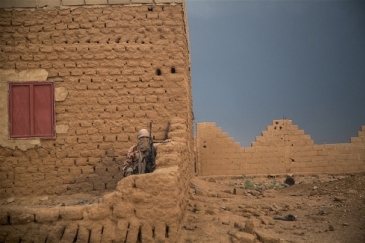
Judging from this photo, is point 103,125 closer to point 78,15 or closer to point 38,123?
point 38,123

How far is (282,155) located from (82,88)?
1158 centimetres

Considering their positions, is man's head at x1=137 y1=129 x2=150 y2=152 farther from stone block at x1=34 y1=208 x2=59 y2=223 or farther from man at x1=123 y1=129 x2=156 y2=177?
stone block at x1=34 y1=208 x2=59 y2=223

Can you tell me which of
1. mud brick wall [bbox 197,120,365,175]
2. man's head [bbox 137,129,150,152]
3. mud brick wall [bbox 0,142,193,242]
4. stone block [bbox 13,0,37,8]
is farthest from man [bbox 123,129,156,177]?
mud brick wall [bbox 197,120,365,175]

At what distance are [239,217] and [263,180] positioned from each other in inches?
398

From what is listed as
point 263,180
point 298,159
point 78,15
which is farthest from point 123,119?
point 298,159

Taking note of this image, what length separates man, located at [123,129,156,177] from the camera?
621cm

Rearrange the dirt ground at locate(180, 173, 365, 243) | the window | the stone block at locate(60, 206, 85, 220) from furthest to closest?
the window, the dirt ground at locate(180, 173, 365, 243), the stone block at locate(60, 206, 85, 220)

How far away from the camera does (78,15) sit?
24.9 ft

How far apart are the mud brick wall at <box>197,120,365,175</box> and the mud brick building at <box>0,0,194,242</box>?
10061 mm

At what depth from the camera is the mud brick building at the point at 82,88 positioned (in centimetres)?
718

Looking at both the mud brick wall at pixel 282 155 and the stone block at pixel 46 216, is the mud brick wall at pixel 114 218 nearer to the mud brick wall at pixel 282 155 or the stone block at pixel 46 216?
the stone block at pixel 46 216

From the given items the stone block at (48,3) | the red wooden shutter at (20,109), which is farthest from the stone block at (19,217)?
the stone block at (48,3)

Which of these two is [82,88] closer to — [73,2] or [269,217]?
[73,2]

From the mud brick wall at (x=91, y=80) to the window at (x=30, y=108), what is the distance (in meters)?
0.12
